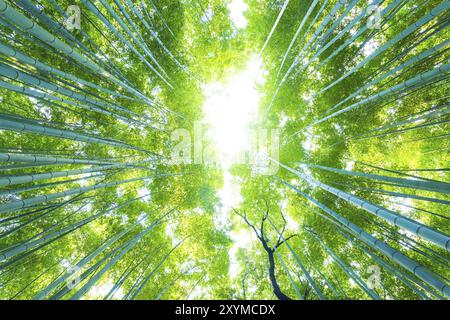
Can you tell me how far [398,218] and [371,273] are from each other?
13.5ft

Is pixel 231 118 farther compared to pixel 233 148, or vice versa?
pixel 233 148

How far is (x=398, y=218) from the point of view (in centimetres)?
192

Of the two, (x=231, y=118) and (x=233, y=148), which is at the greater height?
(x=231, y=118)

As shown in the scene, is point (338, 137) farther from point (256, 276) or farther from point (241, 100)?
point (256, 276)

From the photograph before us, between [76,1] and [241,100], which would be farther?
[241,100]

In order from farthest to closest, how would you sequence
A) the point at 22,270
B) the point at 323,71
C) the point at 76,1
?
the point at 323,71 → the point at 22,270 → the point at 76,1

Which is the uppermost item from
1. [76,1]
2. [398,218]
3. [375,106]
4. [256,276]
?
[76,1]

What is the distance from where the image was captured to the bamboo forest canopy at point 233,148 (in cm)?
445

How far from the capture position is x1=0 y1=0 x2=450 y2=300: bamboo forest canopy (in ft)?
14.6

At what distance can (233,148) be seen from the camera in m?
7.42

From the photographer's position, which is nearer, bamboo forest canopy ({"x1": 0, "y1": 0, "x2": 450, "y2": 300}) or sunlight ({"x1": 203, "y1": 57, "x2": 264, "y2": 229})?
bamboo forest canopy ({"x1": 0, "y1": 0, "x2": 450, "y2": 300})

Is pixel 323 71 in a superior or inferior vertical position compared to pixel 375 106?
superior

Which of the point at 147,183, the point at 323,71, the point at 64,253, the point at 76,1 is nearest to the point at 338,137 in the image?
the point at 323,71
